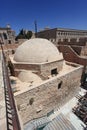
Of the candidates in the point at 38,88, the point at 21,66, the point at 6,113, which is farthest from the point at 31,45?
the point at 6,113

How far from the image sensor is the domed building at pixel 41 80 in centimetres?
727

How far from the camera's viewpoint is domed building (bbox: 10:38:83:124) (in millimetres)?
7270

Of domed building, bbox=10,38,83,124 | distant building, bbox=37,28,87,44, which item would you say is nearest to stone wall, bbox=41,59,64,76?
domed building, bbox=10,38,83,124

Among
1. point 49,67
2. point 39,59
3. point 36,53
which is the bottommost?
point 49,67

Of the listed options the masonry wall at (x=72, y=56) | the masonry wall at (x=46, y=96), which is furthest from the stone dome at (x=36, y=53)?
the masonry wall at (x=72, y=56)

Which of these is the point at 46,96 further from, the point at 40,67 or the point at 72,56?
the point at 72,56

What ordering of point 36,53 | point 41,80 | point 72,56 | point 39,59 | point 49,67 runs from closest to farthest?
point 41,80
point 39,59
point 49,67
point 36,53
point 72,56

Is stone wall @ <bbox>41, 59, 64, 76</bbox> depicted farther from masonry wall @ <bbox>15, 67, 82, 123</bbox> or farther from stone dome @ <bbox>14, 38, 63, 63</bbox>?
masonry wall @ <bbox>15, 67, 82, 123</bbox>

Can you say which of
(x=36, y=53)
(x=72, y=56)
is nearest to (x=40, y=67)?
(x=36, y=53)

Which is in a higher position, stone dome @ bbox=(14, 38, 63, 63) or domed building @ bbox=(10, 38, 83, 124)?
stone dome @ bbox=(14, 38, 63, 63)

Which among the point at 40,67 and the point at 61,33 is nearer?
the point at 40,67

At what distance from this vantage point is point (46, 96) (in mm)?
8289

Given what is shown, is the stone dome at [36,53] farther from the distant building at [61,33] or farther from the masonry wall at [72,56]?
the distant building at [61,33]

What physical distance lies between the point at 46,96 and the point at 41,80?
1.78 metres
